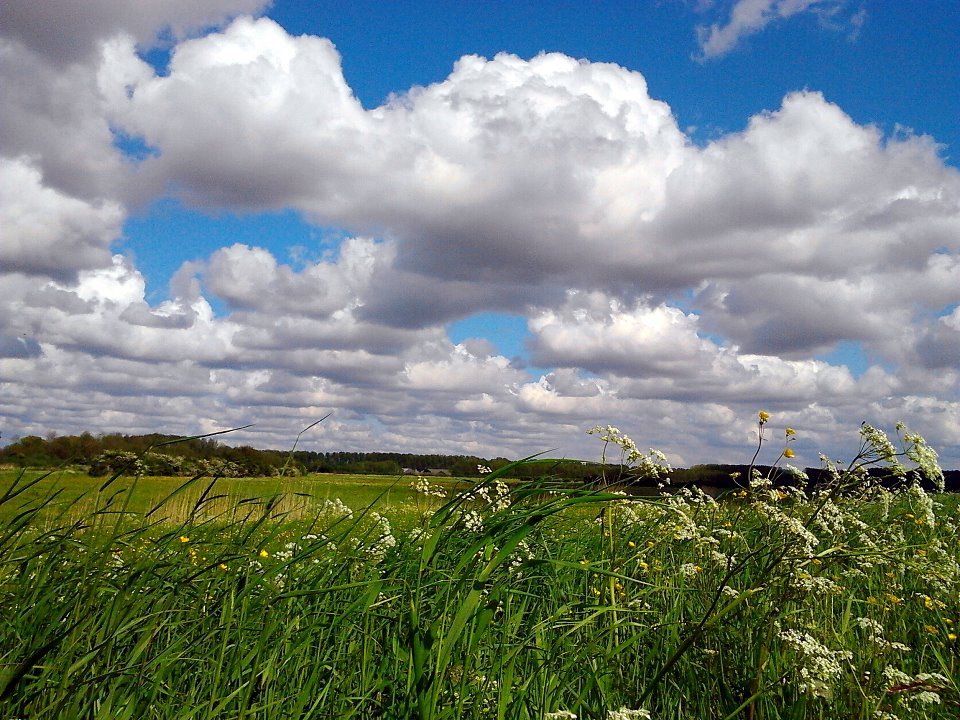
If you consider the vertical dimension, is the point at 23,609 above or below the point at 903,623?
above

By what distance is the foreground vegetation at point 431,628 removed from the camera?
287 centimetres

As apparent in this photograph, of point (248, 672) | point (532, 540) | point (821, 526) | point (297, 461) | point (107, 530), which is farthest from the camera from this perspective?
point (532, 540)

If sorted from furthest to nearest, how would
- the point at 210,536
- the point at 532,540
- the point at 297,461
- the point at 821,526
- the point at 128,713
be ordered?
the point at 532,540, the point at 821,526, the point at 210,536, the point at 297,461, the point at 128,713

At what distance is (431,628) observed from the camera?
106 inches

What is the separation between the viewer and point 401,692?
3.33 meters

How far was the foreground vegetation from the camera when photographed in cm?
287

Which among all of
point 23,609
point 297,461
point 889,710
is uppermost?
point 297,461

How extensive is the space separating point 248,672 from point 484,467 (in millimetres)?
3145

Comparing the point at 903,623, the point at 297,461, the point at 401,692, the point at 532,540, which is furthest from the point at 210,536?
the point at 903,623

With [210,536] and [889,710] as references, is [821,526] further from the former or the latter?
[210,536]

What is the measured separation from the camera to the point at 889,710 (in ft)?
13.4

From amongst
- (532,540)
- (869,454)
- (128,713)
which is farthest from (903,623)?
(128,713)

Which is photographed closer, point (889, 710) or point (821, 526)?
point (889, 710)

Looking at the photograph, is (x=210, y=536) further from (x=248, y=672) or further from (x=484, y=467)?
(x=484, y=467)
